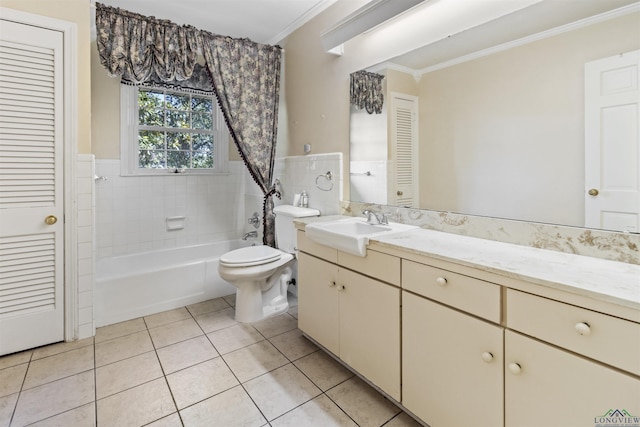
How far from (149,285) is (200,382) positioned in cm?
117

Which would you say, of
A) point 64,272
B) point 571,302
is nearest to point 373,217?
point 571,302

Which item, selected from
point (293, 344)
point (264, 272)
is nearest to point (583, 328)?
point (293, 344)

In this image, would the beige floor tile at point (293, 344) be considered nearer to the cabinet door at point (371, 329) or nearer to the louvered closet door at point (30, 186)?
the cabinet door at point (371, 329)

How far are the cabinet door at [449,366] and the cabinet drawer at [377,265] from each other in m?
0.11

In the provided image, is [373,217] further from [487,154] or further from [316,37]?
[316,37]

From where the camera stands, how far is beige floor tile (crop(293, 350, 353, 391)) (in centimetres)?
179

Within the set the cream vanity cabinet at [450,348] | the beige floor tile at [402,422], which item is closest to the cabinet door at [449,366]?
the cream vanity cabinet at [450,348]

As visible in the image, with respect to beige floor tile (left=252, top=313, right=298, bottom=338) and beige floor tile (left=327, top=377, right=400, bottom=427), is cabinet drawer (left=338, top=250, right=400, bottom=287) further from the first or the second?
beige floor tile (left=252, top=313, right=298, bottom=338)

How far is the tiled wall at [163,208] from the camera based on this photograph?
10.2ft

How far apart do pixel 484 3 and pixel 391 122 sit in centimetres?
77

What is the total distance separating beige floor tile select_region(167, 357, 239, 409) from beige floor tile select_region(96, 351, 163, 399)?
0.47 ft

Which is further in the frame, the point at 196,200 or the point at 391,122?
the point at 196,200

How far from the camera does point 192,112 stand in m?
3.55

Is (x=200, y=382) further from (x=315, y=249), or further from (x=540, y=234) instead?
(x=540, y=234)
